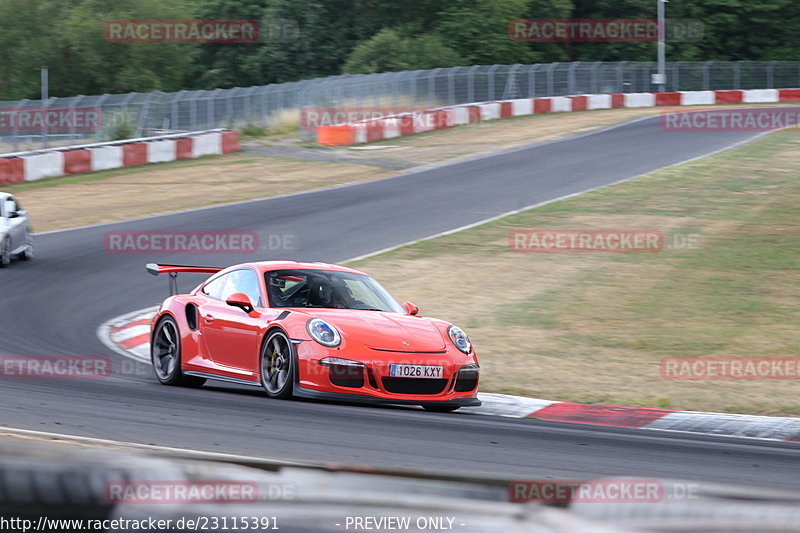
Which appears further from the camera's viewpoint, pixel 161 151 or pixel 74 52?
pixel 74 52

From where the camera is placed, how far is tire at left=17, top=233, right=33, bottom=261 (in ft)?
58.0

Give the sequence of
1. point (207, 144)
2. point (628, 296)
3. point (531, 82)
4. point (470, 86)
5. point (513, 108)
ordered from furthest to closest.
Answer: point (531, 82)
point (470, 86)
point (513, 108)
point (207, 144)
point (628, 296)

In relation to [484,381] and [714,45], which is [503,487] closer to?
[484,381]

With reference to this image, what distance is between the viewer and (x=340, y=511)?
8.90ft

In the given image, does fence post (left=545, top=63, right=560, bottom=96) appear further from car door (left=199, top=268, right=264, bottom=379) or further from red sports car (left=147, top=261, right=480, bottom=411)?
car door (left=199, top=268, right=264, bottom=379)

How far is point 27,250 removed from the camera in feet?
58.3

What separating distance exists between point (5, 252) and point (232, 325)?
8654mm

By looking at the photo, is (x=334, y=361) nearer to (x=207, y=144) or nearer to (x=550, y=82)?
(x=207, y=144)

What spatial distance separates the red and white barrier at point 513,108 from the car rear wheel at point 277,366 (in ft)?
88.6

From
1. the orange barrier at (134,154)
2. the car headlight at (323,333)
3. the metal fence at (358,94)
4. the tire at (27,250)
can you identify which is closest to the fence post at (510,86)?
the metal fence at (358,94)

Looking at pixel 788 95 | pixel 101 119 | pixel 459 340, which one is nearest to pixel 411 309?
pixel 459 340

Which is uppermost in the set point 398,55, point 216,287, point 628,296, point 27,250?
point 398,55

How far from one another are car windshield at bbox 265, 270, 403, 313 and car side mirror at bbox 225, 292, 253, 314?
7.8 inches

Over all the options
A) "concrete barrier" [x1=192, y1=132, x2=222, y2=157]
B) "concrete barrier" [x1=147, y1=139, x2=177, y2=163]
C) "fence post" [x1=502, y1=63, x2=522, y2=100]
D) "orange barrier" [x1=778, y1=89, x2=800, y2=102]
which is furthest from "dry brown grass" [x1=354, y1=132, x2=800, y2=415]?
"orange barrier" [x1=778, y1=89, x2=800, y2=102]
